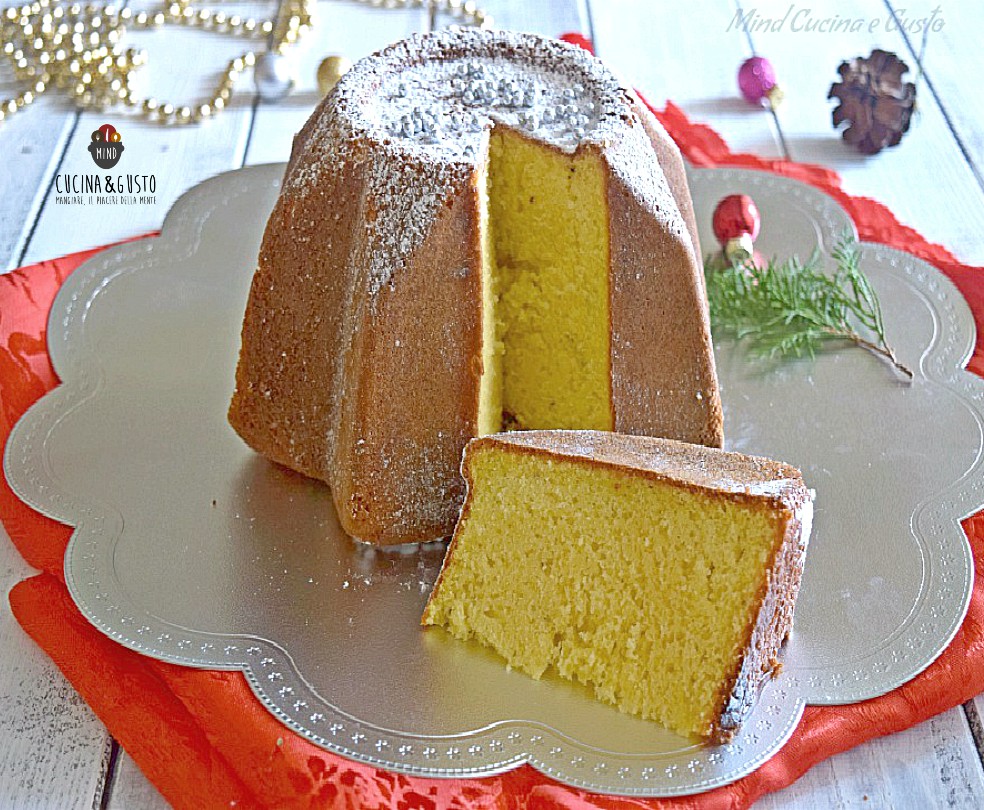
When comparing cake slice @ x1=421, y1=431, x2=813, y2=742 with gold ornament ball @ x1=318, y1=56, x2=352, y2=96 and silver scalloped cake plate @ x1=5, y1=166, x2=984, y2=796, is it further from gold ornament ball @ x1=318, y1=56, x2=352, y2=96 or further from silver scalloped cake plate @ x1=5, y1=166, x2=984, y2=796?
gold ornament ball @ x1=318, y1=56, x2=352, y2=96

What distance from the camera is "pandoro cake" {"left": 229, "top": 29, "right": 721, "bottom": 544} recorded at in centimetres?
171

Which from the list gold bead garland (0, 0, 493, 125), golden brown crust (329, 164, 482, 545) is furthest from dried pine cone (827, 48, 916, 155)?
golden brown crust (329, 164, 482, 545)

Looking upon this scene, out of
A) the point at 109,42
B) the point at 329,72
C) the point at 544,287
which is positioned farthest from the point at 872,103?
the point at 109,42

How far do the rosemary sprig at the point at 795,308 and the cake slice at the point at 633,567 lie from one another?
582mm

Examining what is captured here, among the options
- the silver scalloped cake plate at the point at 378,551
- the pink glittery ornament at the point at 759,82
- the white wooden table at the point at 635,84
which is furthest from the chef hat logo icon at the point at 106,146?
the pink glittery ornament at the point at 759,82

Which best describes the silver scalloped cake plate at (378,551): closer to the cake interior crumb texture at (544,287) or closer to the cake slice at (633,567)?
the cake slice at (633,567)

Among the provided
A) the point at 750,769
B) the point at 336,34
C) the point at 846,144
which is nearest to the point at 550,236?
the point at 750,769

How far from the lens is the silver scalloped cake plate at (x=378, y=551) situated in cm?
153

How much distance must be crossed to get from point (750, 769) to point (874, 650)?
272mm

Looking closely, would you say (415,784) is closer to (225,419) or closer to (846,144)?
(225,419)

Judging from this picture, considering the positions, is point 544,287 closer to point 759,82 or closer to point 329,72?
point 329,72

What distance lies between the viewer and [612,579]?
158 centimetres

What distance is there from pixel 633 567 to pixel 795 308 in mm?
812

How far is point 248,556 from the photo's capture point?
5.83 feet
